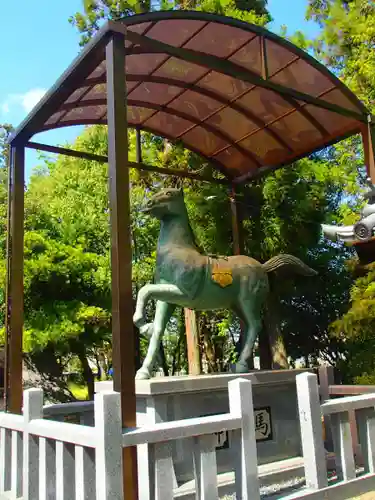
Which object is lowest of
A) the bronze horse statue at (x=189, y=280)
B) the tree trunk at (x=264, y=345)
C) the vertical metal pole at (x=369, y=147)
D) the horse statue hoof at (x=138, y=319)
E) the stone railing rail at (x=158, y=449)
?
the stone railing rail at (x=158, y=449)

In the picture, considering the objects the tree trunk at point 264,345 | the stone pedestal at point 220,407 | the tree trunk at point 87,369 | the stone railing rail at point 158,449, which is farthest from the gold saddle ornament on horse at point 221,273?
the tree trunk at point 87,369

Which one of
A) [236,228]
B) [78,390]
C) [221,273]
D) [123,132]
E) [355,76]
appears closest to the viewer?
[123,132]

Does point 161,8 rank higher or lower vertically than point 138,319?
higher

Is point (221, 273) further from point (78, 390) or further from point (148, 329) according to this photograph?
point (78, 390)

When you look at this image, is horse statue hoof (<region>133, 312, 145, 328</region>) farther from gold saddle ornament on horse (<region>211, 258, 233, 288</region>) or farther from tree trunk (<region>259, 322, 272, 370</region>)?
tree trunk (<region>259, 322, 272, 370</region>)

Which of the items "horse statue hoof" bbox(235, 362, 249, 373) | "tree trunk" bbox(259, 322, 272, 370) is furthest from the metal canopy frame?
"tree trunk" bbox(259, 322, 272, 370)

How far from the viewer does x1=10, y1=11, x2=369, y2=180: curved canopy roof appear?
4.24m

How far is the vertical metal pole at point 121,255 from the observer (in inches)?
122

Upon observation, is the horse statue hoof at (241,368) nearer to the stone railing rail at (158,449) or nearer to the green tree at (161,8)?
the stone railing rail at (158,449)

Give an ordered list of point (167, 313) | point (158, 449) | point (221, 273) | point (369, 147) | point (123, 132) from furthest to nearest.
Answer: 1. point (369, 147)
2. point (221, 273)
3. point (167, 313)
4. point (123, 132)
5. point (158, 449)

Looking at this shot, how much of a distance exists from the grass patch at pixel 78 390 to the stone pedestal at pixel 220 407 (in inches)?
453

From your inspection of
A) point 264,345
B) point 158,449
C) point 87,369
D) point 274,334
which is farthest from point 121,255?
point 87,369

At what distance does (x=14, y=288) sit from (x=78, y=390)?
42.7 feet

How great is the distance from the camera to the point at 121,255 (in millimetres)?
3324
